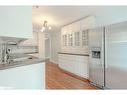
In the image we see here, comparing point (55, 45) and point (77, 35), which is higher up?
point (77, 35)

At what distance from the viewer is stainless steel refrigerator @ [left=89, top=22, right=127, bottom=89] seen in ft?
10.3

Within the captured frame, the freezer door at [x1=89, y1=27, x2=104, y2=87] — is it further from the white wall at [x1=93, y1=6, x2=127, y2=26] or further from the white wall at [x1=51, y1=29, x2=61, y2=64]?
the white wall at [x1=51, y1=29, x2=61, y2=64]

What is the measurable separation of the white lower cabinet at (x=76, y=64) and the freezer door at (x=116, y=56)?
3.97ft

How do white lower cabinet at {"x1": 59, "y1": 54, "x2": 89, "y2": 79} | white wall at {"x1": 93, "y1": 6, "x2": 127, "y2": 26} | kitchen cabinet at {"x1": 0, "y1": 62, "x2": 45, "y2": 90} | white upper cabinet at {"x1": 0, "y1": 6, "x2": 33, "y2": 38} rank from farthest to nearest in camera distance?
white lower cabinet at {"x1": 59, "y1": 54, "x2": 89, "y2": 79}
white wall at {"x1": 93, "y1": 6, "x2": 127, "y2": 26}
white upper cabinet at {"x1": 0, "y1": 6, "x2": 33, "y2": 38}
kitchen cabinet at {"x1": 0, "y1": 62, "x2": 45, "y2": 90}

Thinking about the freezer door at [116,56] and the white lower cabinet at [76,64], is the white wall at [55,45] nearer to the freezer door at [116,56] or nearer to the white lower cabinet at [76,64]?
the white lower cabinet at [76,64]

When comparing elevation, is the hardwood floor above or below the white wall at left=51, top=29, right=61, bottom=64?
below

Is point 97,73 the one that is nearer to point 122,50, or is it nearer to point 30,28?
point 122,50

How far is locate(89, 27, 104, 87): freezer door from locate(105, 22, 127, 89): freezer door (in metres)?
0.19

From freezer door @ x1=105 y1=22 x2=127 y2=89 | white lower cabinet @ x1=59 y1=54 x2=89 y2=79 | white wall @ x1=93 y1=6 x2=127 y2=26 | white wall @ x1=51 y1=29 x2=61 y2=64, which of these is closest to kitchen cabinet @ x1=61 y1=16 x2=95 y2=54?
white wall @ x1=93 y1=6 x2=127 y2=26

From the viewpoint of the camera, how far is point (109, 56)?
3.48m

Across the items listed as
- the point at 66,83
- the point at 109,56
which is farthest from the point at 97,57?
the point at 66,83

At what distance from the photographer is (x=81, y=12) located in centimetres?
489

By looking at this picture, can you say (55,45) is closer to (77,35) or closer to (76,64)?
(77,35)

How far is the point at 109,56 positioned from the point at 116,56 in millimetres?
228
